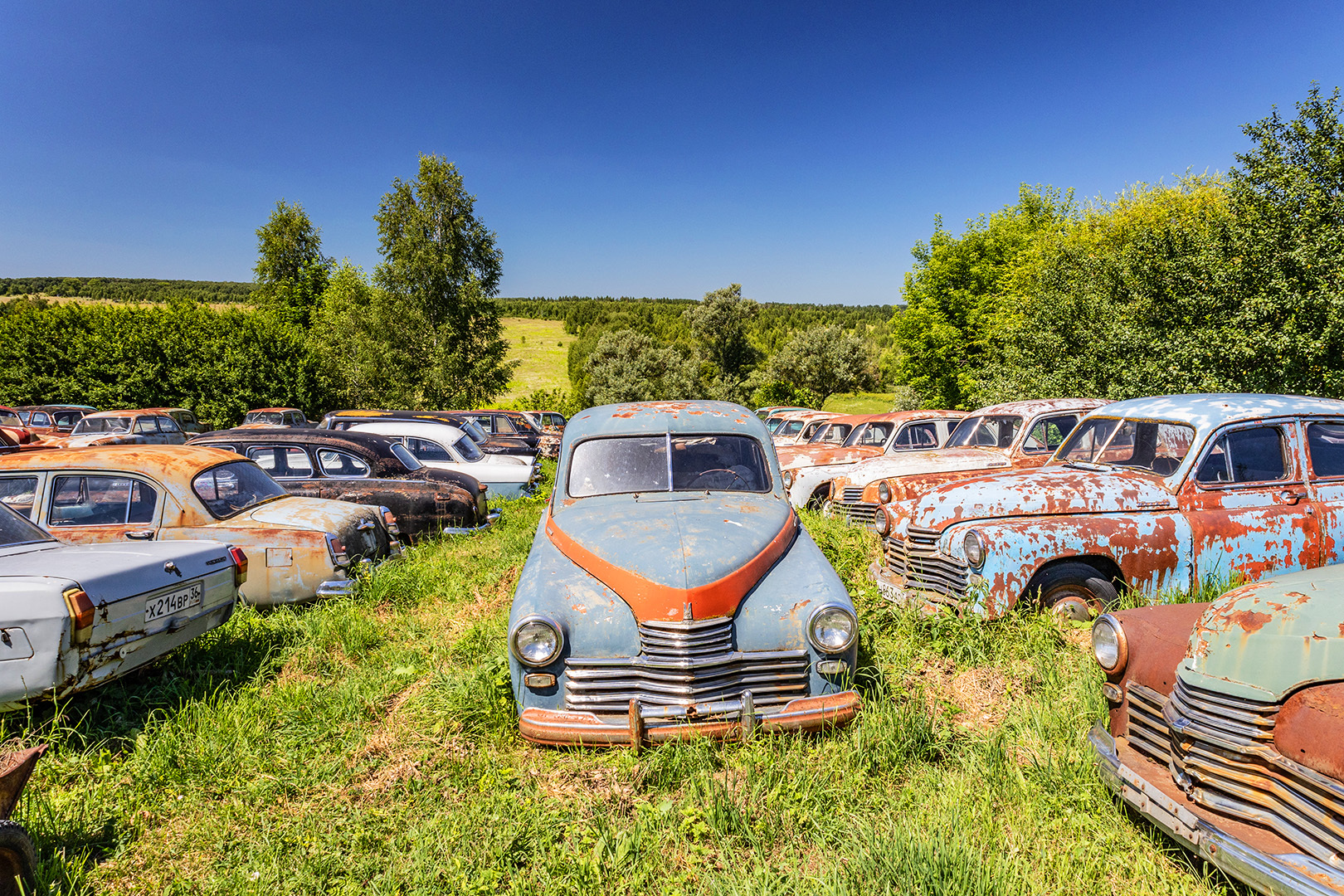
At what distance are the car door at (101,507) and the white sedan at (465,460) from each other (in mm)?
5343

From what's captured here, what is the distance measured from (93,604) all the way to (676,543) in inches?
127

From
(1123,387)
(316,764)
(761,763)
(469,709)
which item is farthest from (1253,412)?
(1123,387)

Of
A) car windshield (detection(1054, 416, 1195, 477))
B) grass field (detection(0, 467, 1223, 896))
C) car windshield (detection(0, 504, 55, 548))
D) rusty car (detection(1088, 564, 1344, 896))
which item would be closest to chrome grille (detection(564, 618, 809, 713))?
grass field (detection(0, 467, 1223, 896))

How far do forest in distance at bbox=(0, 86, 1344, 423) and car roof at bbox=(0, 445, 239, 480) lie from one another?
51.8ft

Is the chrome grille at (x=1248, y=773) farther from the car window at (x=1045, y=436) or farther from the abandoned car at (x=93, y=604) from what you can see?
the car window at (x=1045, y=436)

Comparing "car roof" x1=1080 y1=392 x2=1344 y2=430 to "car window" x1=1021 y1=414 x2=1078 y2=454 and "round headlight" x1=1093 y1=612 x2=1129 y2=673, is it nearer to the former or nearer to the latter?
"round headlight" x1=1093 y1=612 x2=1129 y2=673

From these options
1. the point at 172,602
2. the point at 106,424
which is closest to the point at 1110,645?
the point at 172,602

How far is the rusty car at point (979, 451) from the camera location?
8430 millimetres

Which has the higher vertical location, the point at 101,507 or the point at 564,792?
the point at 101,507

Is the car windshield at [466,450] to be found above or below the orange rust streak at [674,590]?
above

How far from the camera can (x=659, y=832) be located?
9.69 feet

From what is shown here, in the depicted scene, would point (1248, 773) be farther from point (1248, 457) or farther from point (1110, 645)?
point (1248, 457)

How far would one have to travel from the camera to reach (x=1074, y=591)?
480cm

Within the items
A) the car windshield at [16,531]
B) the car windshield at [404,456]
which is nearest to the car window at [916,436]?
the car windshield at [404,456]
